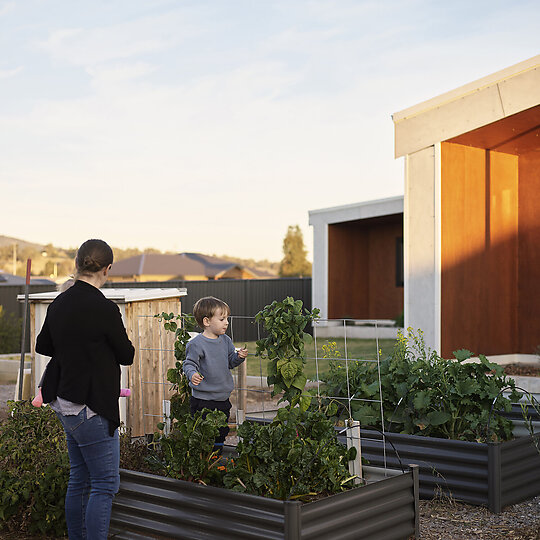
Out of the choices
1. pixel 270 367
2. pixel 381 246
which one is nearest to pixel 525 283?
pixel 270 367

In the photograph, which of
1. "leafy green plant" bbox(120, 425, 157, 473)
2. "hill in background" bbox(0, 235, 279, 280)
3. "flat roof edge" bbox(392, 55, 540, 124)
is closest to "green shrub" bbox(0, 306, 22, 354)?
"flat roof edge" bbox(392, 55, 540, 124)

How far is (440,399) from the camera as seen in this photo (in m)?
4.71

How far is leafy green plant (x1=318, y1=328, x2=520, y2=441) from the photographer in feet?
15.1

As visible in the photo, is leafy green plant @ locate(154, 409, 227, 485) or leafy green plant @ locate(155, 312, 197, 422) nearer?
leafy green plant @ locate(154, 409, 227, 485)

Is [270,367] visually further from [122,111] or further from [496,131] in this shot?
Result: [122,111]

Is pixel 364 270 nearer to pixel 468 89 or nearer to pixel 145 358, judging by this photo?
pixel 468 89

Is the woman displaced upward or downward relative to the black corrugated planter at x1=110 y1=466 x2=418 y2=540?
upward

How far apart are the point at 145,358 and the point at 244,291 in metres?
16.5

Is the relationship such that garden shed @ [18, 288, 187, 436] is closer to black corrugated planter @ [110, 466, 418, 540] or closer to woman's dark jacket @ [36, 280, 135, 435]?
black corrugated planter @ [110, 466, 418, 540]

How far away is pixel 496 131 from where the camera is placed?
952cm

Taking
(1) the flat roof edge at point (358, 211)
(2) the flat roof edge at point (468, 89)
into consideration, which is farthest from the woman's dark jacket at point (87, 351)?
(1) the flat roof edge at point (358, 211)

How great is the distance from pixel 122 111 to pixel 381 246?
37.2 feet

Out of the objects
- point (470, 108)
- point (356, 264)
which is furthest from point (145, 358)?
point (356, 264)

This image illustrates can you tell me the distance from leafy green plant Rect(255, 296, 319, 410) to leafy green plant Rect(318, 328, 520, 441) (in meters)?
0.72
